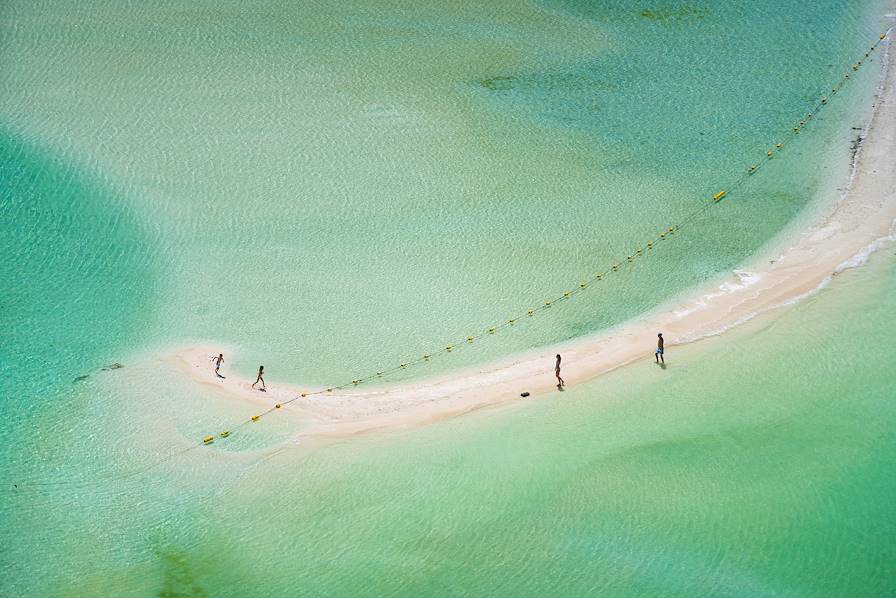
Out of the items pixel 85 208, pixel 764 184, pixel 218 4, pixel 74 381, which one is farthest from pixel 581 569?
pixel 218 4

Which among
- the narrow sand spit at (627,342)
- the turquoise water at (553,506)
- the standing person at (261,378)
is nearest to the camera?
the turquoise water at (553,506)

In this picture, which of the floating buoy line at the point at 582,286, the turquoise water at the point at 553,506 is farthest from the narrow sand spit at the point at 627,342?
the turquoise water at the point at 553,506

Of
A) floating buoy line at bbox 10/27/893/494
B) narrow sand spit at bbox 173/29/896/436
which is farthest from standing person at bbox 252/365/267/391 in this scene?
floating buoy line at bbox 10/27/893/494

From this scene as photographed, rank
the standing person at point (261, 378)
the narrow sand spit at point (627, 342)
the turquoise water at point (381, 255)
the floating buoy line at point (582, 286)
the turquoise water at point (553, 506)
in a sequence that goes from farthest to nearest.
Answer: the standing person at point (261, 378) → the narrow sand spit at point (627, 342) → the floating buoy line at point (582, 286) → the turquoise water at point (381, 255) → the turquoise water at point (553, 506)

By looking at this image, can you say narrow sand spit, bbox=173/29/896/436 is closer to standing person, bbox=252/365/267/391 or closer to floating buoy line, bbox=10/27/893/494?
standing person, bbox=252/365/267/391

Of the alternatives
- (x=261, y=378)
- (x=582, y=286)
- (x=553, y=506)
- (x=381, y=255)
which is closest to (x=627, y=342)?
(x=582, y=286)

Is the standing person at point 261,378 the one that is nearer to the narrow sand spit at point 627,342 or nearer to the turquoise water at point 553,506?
the narrow sand spit at point 627,342

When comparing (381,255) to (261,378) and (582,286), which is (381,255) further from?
(261,378)

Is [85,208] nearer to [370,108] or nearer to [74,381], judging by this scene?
[74,381]
